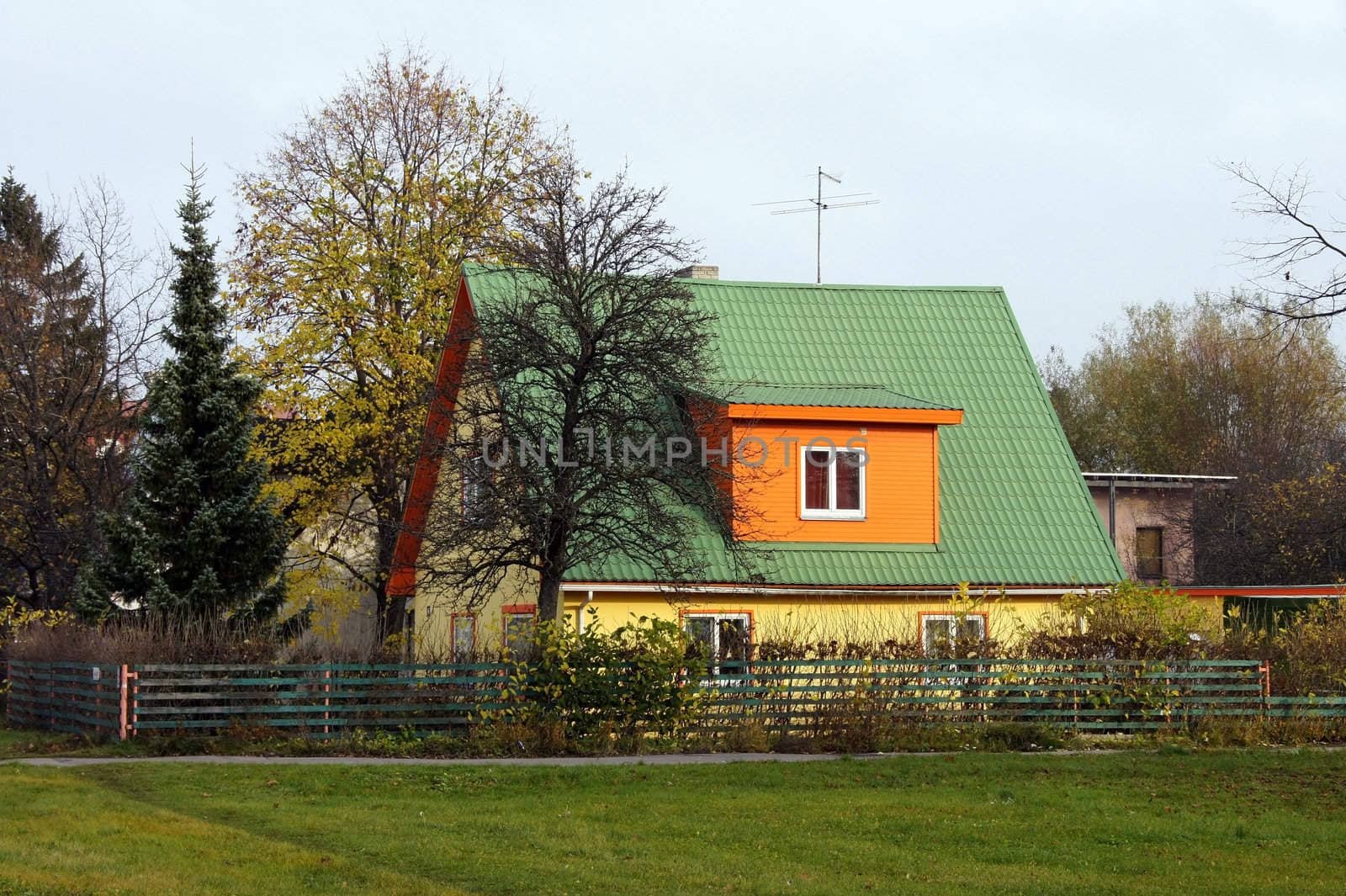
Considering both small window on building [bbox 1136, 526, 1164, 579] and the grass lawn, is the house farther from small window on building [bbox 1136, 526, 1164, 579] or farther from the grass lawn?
small window on building [bbox 1136, 526, 1164, 579]

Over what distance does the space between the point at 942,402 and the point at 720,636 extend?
678cm

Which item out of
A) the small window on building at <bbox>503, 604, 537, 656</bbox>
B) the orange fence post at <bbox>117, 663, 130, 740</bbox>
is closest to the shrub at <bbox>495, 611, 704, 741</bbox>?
the small window on building at <bbox>503, 604, 537, 656</bbox>

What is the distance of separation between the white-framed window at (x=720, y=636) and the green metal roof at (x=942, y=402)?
726mm

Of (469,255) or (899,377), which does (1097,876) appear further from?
(469,255)

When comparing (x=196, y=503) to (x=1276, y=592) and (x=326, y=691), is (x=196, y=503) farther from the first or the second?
(x=1276, y=592)

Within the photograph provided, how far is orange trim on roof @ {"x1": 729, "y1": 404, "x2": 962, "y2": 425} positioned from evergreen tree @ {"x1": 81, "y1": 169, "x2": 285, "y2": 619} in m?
8.87

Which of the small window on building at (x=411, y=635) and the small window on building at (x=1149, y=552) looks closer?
the small window on building at (x=411, y=635)

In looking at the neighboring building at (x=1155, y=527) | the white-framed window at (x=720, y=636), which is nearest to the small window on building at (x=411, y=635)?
the white-framed window at (x=720, y=636)

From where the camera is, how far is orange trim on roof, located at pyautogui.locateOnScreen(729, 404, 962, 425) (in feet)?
76.7

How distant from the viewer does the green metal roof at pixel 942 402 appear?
24.3 meters

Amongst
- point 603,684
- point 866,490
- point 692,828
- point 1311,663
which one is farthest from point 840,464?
point 692,828

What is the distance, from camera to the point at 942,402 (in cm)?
2694

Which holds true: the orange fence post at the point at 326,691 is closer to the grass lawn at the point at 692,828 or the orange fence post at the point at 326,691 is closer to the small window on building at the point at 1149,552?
the grass lawn at the point at 692,828

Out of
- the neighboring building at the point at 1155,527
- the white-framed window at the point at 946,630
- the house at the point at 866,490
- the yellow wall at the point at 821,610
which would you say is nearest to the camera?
the white-framed window at the point at 946,630
